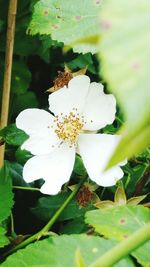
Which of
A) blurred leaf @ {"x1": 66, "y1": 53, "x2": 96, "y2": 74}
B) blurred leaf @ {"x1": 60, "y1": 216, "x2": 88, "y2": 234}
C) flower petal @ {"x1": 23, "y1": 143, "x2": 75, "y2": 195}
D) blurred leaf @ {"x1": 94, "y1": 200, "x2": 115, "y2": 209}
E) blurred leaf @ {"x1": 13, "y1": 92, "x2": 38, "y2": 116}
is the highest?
blurred leaf @ {"x1": 66, "y1": 53, "x2": 96, "y2": 74}

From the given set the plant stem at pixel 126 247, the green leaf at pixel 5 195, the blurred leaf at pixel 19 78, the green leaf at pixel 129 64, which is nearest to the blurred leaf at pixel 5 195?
the green leaf at pixel 5 195

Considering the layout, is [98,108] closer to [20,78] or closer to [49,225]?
[49,225]

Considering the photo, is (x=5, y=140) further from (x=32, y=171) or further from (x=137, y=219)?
(x=137, y=219)

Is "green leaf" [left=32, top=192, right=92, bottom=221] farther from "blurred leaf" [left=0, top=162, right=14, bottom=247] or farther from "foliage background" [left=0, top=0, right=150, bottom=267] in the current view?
"blurred leaf" [left=0, top=162, right=14, bottom=247]

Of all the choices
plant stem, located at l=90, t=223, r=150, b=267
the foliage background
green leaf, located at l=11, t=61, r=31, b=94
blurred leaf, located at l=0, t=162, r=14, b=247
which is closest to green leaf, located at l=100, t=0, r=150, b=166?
the foliage background

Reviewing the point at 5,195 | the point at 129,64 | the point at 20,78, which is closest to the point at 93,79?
the point at 20,78

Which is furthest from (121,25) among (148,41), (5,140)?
(5,140)
